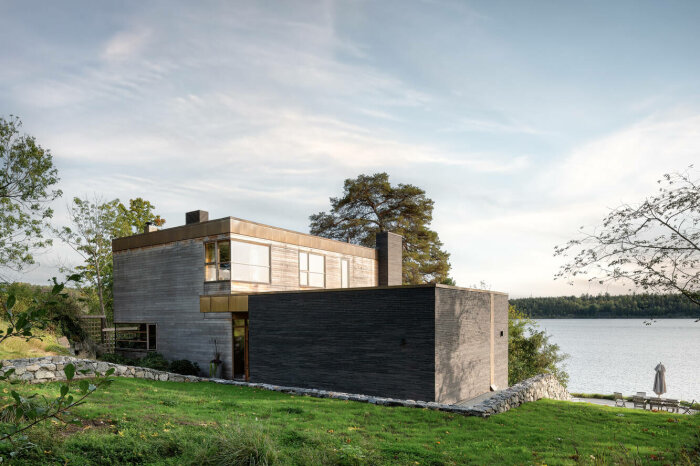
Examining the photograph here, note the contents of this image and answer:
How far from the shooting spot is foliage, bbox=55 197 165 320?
1075 inches

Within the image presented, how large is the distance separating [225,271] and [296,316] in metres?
3.53

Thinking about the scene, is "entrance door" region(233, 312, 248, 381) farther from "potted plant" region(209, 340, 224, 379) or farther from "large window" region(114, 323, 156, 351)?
"large window" region(114, 323, 156, 351)

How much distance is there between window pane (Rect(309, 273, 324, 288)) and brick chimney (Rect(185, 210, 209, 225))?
16.4 feet

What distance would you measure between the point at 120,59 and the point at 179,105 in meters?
2.06

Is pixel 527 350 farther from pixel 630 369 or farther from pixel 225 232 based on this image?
pixel 630 369

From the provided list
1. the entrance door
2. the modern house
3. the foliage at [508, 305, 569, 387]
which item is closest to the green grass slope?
the modern house

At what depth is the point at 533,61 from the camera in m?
13.2

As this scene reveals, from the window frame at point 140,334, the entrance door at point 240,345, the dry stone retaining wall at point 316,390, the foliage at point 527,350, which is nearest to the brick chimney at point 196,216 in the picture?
the window frame at point 140,334

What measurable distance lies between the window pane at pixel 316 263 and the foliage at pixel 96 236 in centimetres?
1583

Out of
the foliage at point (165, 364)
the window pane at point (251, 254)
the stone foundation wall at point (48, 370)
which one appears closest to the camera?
the stone foundation wall at point (48, 370)

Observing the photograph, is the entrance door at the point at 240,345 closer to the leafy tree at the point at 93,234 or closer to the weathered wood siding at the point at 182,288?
the weathered wood siding at the point at 182,288

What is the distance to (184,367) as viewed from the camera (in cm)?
1605

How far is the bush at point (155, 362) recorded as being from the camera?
1636cm

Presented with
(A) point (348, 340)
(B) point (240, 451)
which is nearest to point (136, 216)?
(A) point (348, 340)
